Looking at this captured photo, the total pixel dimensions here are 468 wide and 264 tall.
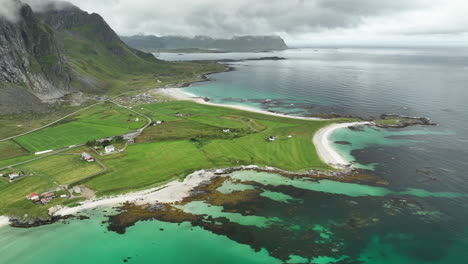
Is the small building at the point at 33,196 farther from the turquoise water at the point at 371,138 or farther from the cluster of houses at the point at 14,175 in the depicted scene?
the turquoise water at the point at 371,138

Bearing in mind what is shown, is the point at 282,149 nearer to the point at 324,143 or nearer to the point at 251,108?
the point at 324,143

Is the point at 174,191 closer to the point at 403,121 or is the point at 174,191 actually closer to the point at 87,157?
the point at 87,157

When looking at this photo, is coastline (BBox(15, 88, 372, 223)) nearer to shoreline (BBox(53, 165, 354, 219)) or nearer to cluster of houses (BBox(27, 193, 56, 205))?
shoreline (BBox(53, 165, 354, 219))

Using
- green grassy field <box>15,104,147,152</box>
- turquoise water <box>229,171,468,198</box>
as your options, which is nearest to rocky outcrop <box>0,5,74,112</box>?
green grassy field <box>15,104,147,152</box>

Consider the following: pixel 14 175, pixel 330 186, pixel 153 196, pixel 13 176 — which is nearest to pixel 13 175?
pixel 14 175

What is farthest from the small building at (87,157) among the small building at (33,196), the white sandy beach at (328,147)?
the white sandy beach at (328,147)

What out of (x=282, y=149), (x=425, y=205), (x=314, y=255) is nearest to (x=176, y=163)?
(x=282, y=149)

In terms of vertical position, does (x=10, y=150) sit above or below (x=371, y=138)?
below
